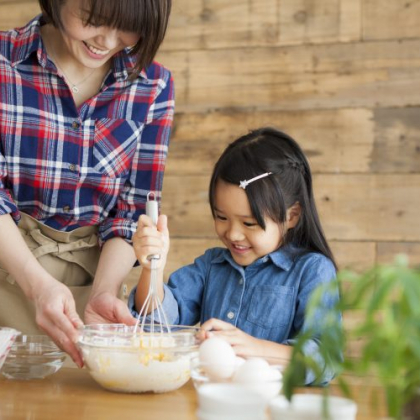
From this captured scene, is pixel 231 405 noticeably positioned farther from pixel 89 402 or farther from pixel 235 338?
pixel 235 338

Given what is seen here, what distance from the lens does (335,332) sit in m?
0.63

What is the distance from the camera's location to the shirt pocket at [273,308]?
1.75 m

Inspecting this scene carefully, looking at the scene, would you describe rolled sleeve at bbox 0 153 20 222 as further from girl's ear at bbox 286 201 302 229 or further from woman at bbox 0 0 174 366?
girl's ear at bbox 286 201 302 229

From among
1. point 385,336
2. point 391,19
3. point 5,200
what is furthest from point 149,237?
point 391,19

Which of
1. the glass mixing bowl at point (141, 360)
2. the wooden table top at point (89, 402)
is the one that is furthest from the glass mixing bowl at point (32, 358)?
the glass mixing bowl at point (141, 360)

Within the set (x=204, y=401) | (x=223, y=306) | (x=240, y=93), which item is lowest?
(x=223, y=306)

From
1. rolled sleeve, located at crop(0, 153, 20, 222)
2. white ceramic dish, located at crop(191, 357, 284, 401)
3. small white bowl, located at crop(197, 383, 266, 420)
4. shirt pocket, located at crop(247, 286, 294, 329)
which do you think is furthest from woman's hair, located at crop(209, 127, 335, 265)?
small white bowl, located at crop(197, 383, 266, 420)

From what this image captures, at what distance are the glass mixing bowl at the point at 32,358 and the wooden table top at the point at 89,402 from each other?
25mm

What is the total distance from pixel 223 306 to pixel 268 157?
37 cm

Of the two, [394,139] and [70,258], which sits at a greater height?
[394,139]

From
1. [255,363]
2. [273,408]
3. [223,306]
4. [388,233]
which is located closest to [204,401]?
[273,408]

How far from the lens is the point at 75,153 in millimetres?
1761

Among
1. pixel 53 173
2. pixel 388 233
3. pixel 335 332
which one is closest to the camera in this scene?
pixel 335 332

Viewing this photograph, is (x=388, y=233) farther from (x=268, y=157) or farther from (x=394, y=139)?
(x=268, y=157)
